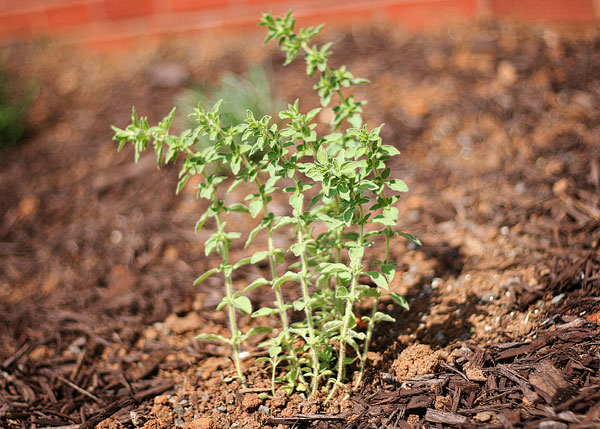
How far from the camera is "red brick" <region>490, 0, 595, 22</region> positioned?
3805mm

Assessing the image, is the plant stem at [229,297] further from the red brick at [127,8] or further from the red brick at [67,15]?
the red brick at [67,15]

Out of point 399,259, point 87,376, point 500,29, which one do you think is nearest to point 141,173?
point 87,376

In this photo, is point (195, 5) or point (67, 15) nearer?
point (195, 5)

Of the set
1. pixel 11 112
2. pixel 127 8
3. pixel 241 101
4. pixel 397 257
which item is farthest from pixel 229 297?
pixel 127 8

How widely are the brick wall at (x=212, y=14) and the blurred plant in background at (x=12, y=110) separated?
0.99m

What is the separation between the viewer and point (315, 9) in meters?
4.52

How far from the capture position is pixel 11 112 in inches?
159

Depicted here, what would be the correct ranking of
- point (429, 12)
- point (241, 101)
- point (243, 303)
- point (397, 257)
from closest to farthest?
point (243, 303)
point (397, 257)
point (241, 101)
point (429, 12)

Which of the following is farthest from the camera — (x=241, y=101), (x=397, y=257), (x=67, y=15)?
(x=67, y=15)

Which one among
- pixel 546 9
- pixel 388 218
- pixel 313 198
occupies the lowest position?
pixel 388 218

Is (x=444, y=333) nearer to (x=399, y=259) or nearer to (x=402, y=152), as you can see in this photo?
(x=399, y=259)

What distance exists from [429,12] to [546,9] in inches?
33.0

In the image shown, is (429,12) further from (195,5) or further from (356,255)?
(356,255)

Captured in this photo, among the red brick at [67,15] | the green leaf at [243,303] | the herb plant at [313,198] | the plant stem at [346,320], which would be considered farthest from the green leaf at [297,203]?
the red brick at [67,15]
